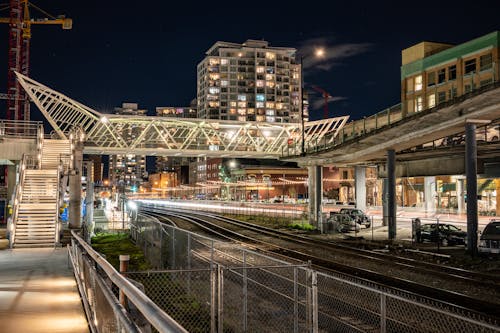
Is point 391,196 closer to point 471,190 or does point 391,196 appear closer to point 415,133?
point 415,133

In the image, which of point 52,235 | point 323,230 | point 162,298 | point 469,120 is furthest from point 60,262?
point 323,230

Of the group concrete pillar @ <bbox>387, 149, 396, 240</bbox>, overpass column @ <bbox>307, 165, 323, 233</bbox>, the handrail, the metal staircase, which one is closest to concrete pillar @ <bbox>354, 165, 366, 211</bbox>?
overpass column @ <bbox>307, 165, 323, 233</bbox>

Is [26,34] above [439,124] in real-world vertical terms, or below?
above

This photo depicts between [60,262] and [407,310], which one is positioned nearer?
[407,310]

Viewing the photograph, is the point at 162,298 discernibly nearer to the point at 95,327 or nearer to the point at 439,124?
the point at 95,327

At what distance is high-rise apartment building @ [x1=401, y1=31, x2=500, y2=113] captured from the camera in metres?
60.6

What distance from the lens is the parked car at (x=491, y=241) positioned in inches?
1004

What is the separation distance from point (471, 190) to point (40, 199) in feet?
80.9

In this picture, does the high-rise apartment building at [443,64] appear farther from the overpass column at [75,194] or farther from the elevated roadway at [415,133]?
the overpass column at [75,194]

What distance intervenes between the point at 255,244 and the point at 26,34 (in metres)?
119

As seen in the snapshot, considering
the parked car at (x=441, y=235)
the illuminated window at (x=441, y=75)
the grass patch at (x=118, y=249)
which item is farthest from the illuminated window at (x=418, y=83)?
the grass patch at (x=118, y=249)

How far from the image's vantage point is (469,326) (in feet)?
40.1

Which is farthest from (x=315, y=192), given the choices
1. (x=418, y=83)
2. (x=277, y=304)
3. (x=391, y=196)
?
(x=277, y=304)

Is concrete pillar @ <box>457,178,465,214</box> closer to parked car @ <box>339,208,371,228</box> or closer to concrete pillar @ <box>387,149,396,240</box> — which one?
parked car @ <box>339,208,371,228</box>
